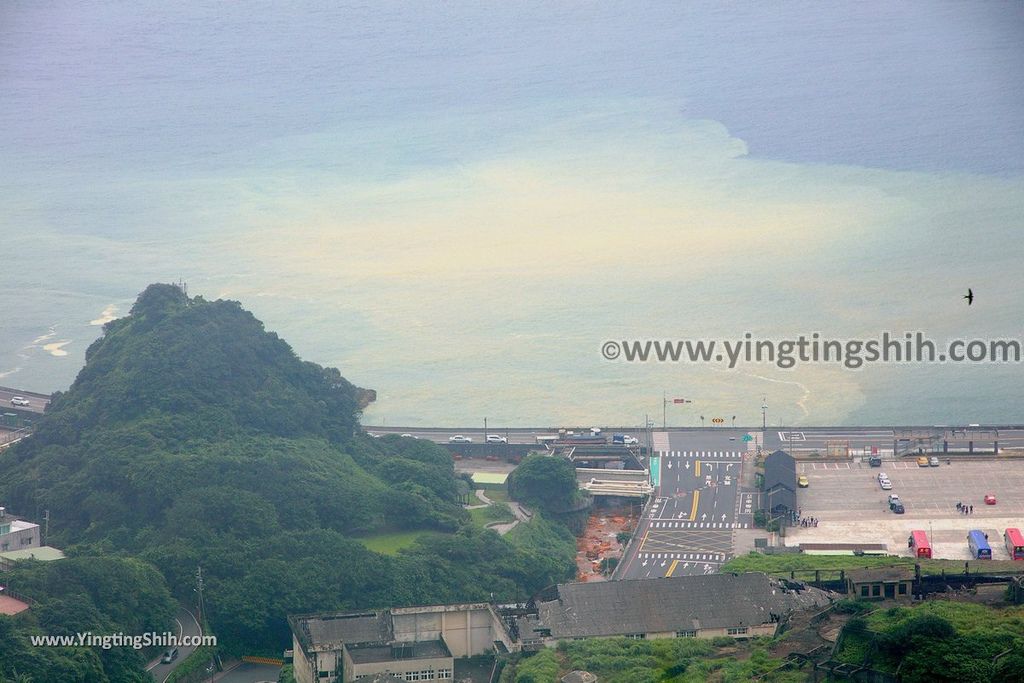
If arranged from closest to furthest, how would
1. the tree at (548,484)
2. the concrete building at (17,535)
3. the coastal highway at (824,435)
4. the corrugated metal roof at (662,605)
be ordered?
the corrugated metal roof at (662,605)
the concrete building at (17,535)
the tree at (548,484)
the coastal highway at (824,435)

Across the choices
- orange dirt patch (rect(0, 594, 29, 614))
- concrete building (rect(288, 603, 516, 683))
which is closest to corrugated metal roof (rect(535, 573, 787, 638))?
concrete building (rect(288, 603, 516, 683))

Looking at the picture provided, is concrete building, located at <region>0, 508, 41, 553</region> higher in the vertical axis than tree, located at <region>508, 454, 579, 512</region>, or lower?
lower

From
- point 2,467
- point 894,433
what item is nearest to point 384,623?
point 2,467

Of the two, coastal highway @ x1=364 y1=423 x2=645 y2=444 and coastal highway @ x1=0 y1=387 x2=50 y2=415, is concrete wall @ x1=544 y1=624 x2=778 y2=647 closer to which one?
coastal highway @ x1=364 y1=423 x2=645 y2=444

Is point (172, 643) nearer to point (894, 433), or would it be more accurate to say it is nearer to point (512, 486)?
point (512, 486)


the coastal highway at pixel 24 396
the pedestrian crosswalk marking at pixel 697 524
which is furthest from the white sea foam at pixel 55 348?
the pedestrian crosswalk marking at pixel 697 524

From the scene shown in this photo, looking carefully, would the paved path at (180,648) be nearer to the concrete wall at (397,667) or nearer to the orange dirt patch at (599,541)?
the concrete wall at (397,667)

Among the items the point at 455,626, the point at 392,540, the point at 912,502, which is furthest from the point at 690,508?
the point at 455,626
